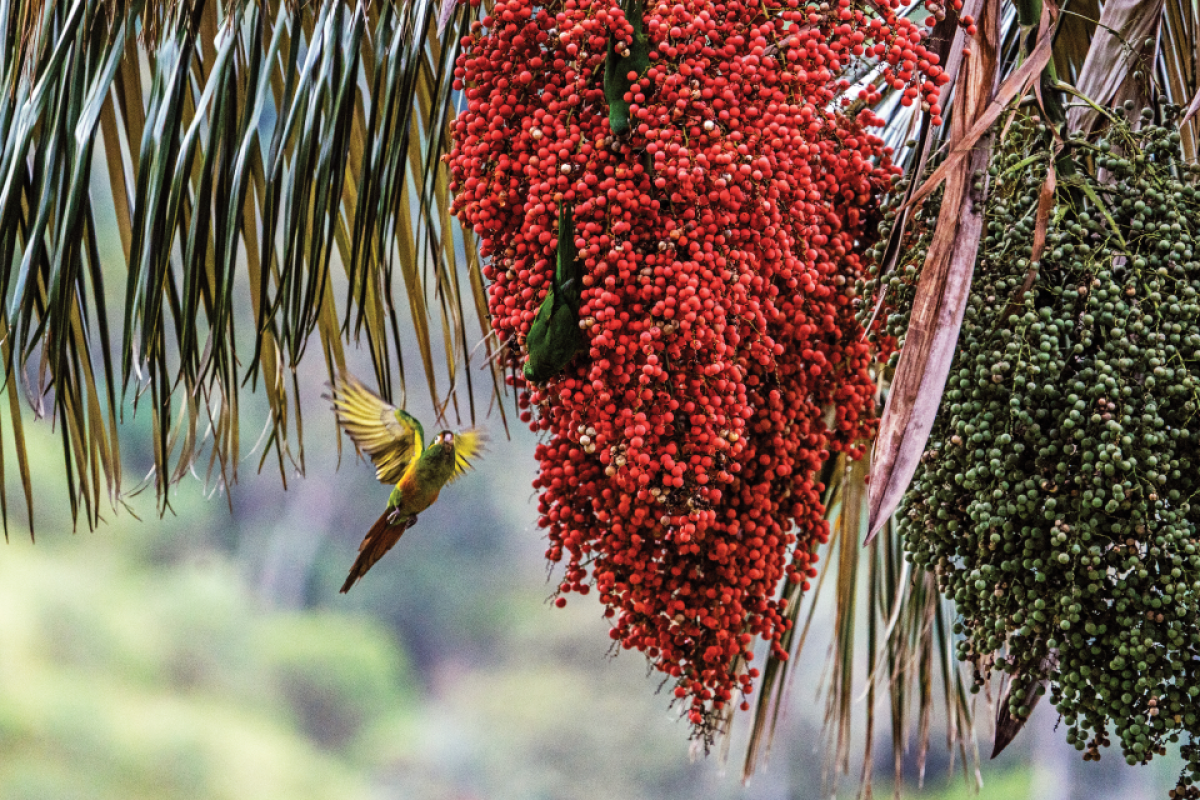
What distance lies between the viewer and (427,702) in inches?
99.6

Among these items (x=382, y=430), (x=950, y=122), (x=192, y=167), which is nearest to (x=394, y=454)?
(x=382, y=430)

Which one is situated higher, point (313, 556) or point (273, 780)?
point (313, 556)

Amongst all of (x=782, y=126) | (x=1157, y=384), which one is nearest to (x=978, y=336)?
(x=1157, y=384)

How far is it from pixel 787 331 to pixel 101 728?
6.07 feet

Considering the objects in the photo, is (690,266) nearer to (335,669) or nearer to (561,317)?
(561,317)

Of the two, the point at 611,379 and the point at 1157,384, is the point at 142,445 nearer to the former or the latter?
the point at 611,379

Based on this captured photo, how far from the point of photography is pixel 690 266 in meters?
1.07

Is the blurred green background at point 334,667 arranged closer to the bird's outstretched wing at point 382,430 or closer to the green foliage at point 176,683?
the green foliage at point 176,683

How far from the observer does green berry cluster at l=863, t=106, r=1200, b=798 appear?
0.99 m

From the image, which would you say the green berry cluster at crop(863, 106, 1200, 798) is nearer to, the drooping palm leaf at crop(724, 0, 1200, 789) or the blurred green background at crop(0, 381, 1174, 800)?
the drooping palm leaf at crop(724, 0, 1200, 789)

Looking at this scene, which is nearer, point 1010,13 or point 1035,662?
point 1035,662

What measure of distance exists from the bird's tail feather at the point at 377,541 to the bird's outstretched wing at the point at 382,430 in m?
0.05

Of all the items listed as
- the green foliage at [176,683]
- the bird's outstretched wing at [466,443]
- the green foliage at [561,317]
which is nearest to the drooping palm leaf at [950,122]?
the green foliage at [561,317]

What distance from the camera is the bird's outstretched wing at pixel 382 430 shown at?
1.54 m
